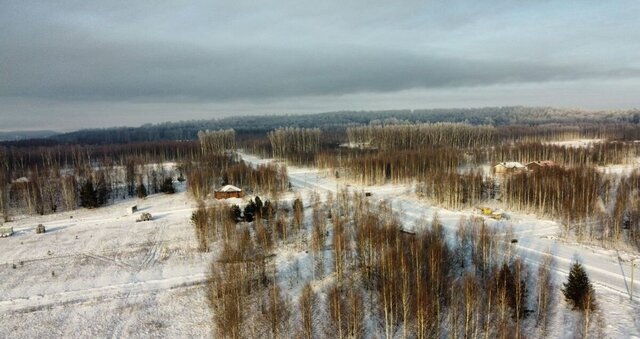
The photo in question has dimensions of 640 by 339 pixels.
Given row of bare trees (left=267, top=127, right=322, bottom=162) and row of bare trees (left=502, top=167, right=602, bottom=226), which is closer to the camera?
row of bare trees (left=502, top=167, right=602, bottom=226)

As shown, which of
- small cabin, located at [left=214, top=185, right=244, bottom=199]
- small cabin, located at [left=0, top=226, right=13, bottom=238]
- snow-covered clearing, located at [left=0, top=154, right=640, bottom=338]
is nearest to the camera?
snow-covered clearing, located at [left=0, top=154, right=640, bottom=338]

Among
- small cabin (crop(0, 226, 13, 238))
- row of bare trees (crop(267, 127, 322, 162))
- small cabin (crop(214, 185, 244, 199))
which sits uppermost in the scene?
row of bare trees (crop(267, 127, 322, 162))

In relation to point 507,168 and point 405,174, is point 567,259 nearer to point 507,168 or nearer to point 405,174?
point 507,168

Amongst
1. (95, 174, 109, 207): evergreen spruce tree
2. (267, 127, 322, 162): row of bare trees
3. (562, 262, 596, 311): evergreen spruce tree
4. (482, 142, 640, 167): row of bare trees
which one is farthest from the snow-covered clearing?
(267, 127, 322, 162): row of bare trees

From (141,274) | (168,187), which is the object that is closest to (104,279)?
(141,274)

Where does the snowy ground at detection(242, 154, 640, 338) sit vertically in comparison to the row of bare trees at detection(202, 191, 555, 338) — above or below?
below

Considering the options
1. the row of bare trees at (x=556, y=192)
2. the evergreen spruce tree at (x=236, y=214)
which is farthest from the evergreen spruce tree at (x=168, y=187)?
the row of bare trees at (x=556, y=192)

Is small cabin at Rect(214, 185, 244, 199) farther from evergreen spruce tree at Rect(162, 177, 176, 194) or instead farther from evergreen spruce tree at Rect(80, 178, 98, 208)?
evergreen spruce tree at Rect(80, 178, 98, 208)

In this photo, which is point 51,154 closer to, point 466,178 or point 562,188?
point 466,178
